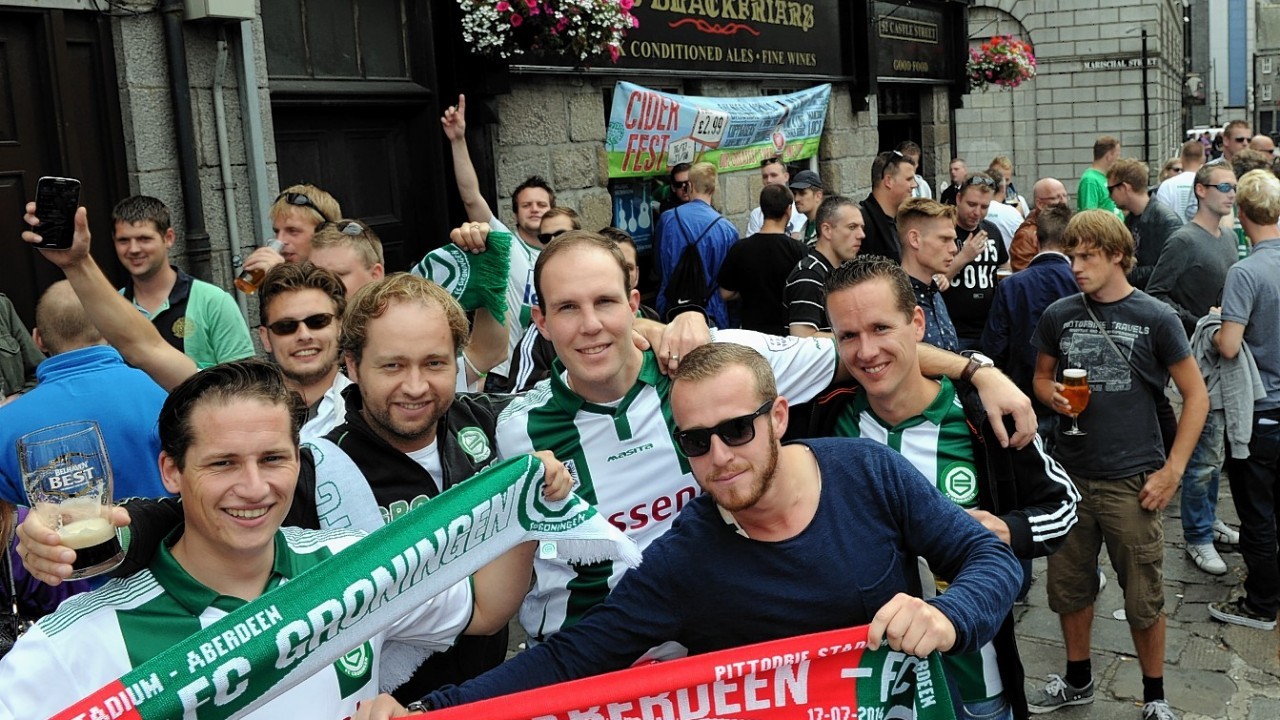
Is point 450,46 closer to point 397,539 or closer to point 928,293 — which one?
point 928,293

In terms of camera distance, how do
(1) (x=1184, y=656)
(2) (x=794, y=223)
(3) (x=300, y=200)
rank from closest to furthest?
(1) (x=1184, y=656) < (3) (x=300, y=200) < (2) (x=794, y=223)

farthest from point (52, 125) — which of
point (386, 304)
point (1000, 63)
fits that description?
point (1000, 63)

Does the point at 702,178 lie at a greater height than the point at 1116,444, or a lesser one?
greater

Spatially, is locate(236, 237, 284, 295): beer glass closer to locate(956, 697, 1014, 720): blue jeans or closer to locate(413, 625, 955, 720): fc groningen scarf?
locate(413, 625, 955, 720): fc groningen scarf

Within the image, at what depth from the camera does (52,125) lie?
19.0ft

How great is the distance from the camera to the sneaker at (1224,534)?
6.86 meters

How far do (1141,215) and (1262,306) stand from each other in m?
3.05

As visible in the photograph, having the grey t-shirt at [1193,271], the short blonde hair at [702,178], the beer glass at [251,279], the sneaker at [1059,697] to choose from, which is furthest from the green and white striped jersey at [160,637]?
the short blonde hair at [702,178]

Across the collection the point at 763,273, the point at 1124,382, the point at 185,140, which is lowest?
the point at 1124,382

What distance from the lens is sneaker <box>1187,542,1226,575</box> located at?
6379 millimetres

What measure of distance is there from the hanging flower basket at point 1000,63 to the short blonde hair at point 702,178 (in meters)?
11.2

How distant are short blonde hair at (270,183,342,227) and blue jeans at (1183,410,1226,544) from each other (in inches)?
197

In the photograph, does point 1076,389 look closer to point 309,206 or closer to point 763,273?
point 763,273

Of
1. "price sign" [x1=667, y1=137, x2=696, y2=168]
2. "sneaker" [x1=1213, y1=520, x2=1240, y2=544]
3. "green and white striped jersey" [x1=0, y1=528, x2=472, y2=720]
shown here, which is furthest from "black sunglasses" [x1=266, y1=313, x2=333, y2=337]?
"price sign" [x1=667, y1=137, x2=696, y2=168]
